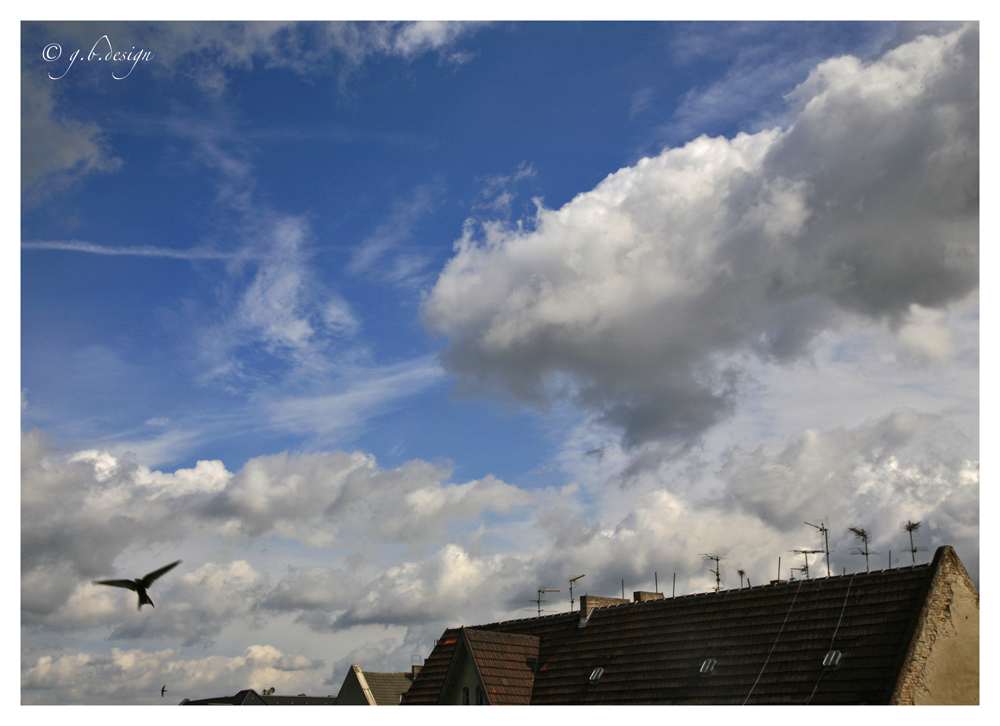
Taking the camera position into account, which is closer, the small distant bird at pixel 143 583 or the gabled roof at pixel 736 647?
the small distant bird at pixel 143 583

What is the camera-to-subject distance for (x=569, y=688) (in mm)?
32875

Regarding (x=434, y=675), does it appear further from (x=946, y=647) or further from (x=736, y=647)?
(x=946, y=647)

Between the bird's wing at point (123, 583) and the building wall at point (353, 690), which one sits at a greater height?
the bird's wing at point (123, 583)

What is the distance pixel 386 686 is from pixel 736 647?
103 feet

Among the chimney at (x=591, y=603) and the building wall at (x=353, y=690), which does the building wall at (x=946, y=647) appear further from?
the building wall at (x=353, y=690)

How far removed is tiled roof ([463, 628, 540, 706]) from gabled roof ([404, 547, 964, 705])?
10 centimetres

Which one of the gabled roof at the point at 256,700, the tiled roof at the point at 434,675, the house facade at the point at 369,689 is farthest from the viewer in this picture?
the gabled roof at the point at 256,700

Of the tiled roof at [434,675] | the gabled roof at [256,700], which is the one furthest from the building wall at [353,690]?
the gabled roof at [256,700]

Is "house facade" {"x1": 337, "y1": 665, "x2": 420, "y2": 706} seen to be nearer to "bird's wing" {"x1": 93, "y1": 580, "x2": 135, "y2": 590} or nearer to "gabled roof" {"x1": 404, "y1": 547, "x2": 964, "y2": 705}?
"gabled roof" {"x1": 404, "y1": 547, "x2": 964, "y2": 705}

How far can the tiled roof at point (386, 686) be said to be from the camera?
51000 mm

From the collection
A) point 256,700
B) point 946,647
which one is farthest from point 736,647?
point 256,700

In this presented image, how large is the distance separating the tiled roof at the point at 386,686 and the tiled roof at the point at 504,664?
17011mm

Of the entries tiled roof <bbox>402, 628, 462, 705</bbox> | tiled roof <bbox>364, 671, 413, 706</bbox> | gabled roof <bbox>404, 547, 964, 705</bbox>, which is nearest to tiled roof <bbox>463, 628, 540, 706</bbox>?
gabled roof <bbox>404, 547, 964, 705</bbox>

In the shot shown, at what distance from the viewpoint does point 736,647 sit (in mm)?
28047
